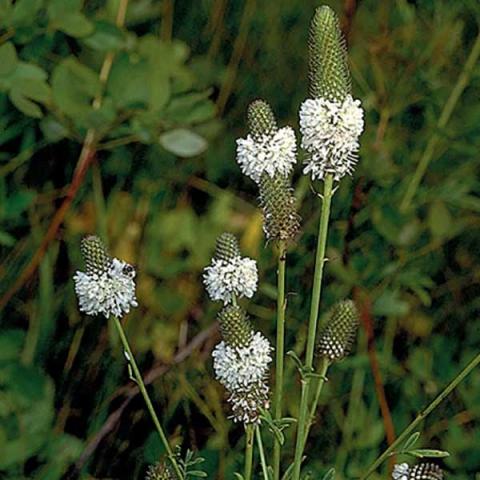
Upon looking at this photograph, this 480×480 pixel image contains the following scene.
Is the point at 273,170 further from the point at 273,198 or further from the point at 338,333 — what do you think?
the point at 338,333

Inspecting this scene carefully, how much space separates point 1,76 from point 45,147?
0.55 m

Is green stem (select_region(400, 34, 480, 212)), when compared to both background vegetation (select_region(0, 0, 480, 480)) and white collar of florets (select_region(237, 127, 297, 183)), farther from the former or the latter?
white collar of florets (select_region(237, 127, 297, 183))

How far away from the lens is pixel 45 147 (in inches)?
81.6

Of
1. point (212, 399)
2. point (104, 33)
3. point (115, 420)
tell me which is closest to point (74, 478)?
point (115, 420)

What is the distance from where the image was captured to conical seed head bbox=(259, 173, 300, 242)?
1096 mm

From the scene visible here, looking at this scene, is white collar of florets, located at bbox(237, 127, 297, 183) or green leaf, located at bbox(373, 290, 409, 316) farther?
green leaf, located at bbox(373, 290, 409, 316)

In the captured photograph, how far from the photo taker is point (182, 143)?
1.69 m

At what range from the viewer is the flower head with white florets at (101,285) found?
114 centimetres

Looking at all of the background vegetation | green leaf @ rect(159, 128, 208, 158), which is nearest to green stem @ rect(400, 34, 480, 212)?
the background vegetation

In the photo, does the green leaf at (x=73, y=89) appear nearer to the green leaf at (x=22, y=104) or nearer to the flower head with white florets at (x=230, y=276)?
the green leaf at (x=22, y=104)

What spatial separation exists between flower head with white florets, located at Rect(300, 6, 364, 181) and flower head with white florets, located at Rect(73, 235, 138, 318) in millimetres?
238

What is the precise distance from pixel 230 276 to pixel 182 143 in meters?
0.57

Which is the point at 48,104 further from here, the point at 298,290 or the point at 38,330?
the point at 298,290

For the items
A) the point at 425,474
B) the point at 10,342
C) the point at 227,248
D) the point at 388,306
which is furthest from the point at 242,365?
the point at 388,306
